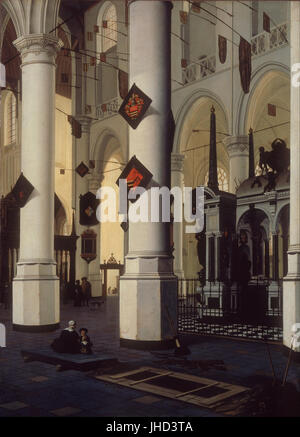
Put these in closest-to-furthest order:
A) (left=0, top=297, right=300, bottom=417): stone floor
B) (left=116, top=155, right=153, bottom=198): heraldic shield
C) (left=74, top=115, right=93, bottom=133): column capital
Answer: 1. (left=0, top=297, right=300, bottom=417): stone floor
2. (left=116, top=155, right=153, bottom=198): heraldic shield
3. (left=74, top=115, right=93, bottom=133): column capital

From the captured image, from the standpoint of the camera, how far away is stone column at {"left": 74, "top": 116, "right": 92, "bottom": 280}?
2705 centimetres

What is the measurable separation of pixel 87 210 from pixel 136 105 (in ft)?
53.9

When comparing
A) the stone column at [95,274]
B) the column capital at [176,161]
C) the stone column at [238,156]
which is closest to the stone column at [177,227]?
the column capital at [176,161]

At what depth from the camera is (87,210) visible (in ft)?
84.7

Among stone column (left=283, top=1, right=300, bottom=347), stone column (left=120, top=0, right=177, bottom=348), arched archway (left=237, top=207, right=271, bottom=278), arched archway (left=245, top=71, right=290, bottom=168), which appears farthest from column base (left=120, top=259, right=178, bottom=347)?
arched archway (left=245, top=71, right=290, bottom=168)

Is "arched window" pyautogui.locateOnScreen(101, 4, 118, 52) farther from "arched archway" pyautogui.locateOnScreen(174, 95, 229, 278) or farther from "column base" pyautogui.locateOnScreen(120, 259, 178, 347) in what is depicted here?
"column base" pyautogui.locateOnScreen(120, 259, 178, 347)

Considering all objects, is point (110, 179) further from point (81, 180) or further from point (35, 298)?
point (35, 298)

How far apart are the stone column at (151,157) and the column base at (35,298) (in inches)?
131

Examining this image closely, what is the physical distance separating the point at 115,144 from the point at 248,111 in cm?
1086

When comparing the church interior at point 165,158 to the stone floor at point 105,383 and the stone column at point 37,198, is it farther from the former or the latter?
the stone floor at point 105,383

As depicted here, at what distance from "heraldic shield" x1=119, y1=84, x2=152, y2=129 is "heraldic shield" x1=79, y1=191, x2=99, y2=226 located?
14.7 meters

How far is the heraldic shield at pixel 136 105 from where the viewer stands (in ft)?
31.6

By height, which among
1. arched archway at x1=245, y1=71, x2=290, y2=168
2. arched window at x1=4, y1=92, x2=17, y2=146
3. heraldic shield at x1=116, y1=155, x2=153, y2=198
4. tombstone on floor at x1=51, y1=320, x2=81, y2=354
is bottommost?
tombstone on floor at x1=51, y1=320, x2=81, y2=354
